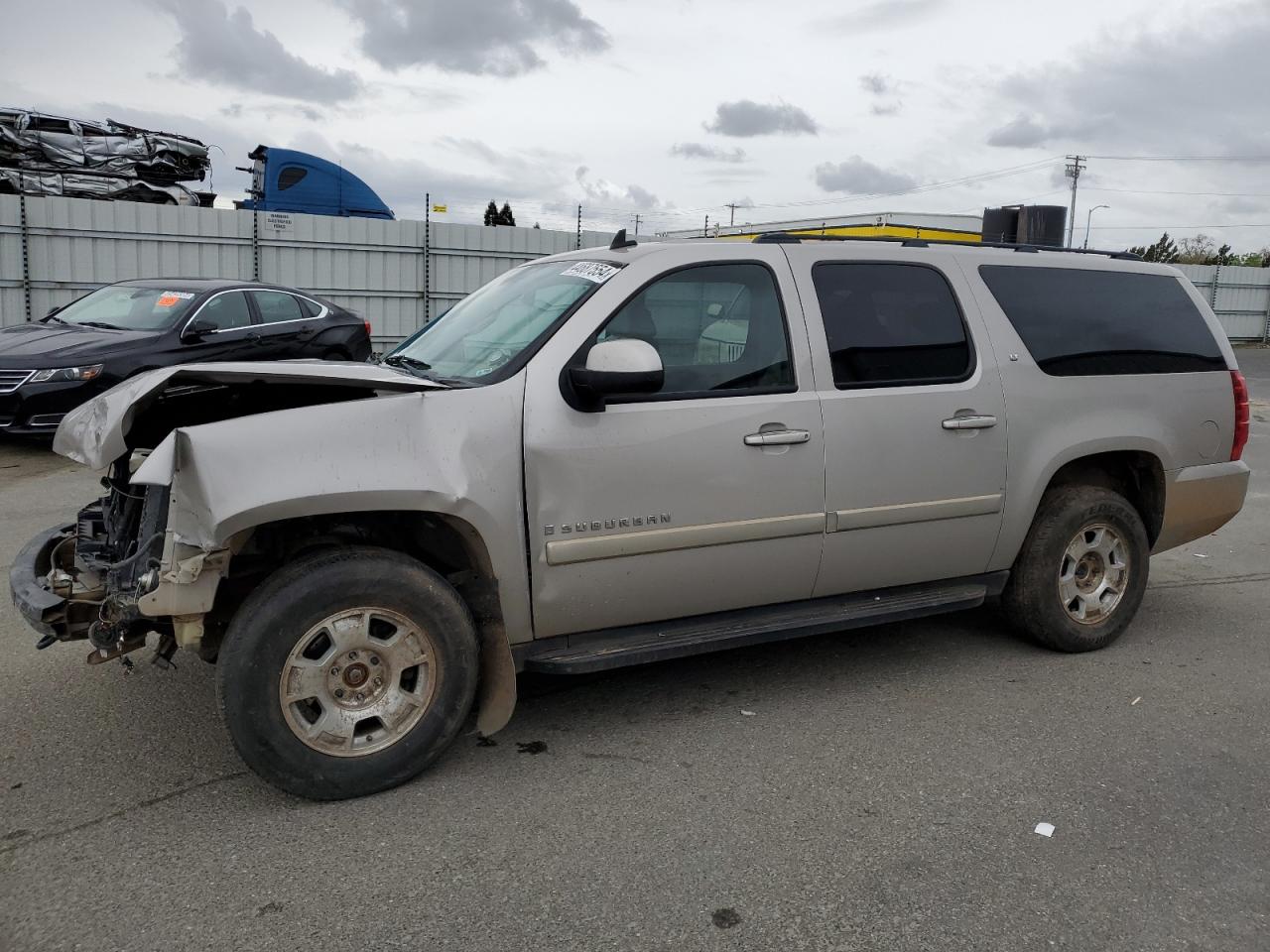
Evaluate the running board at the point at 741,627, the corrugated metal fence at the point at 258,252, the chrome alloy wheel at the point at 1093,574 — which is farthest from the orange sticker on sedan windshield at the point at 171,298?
the chrome alloy wheel at the point at 1093,574

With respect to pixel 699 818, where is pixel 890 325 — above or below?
above

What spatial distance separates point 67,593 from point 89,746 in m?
0.62

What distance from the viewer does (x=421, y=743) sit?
336 cm

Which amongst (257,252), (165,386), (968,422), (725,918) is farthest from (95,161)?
(725,918)

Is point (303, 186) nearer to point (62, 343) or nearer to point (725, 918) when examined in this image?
point (62, 343)

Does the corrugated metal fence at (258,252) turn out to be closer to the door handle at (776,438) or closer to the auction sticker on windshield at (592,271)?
the auction sticker on windshield at (592,271)

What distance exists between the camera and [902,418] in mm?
4105

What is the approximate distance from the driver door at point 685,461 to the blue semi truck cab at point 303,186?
17.1m

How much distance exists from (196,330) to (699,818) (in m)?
7.91

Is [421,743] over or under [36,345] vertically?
under

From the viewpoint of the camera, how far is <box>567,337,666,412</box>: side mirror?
11.3 ft

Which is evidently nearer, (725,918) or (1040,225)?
(725,918)

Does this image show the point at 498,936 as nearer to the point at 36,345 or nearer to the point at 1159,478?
the point at 1159,478

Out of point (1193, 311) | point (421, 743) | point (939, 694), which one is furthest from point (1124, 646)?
point (421, 743)
